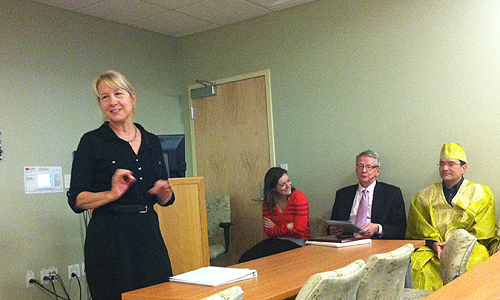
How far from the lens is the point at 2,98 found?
159 inches

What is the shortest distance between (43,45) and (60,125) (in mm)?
695

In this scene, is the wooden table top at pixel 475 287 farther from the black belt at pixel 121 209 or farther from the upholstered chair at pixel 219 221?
the upholstered chair at pixel 219 221

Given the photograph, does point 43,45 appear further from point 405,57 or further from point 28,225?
point 405,57

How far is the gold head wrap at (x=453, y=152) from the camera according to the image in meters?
3.87

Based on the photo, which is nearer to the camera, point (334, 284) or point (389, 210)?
point (334, 284)

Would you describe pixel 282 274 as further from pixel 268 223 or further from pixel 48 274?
pixel 48 274

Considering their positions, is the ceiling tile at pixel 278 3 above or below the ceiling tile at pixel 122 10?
above

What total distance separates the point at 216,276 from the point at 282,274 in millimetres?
308

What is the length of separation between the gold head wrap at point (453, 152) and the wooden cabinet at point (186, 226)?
1869mm

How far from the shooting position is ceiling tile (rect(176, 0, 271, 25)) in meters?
4.73

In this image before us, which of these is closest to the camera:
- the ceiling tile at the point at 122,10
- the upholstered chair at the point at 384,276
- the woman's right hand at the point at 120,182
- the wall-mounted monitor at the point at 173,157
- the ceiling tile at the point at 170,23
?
the woman's right hand at the point at 120,182

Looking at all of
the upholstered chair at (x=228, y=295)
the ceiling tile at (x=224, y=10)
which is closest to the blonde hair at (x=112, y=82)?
the upholstered chair at (x=228, y=295)

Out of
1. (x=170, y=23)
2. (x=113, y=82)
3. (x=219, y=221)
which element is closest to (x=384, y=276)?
(x=113, y=82)

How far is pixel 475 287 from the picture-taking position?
4.66 ft
